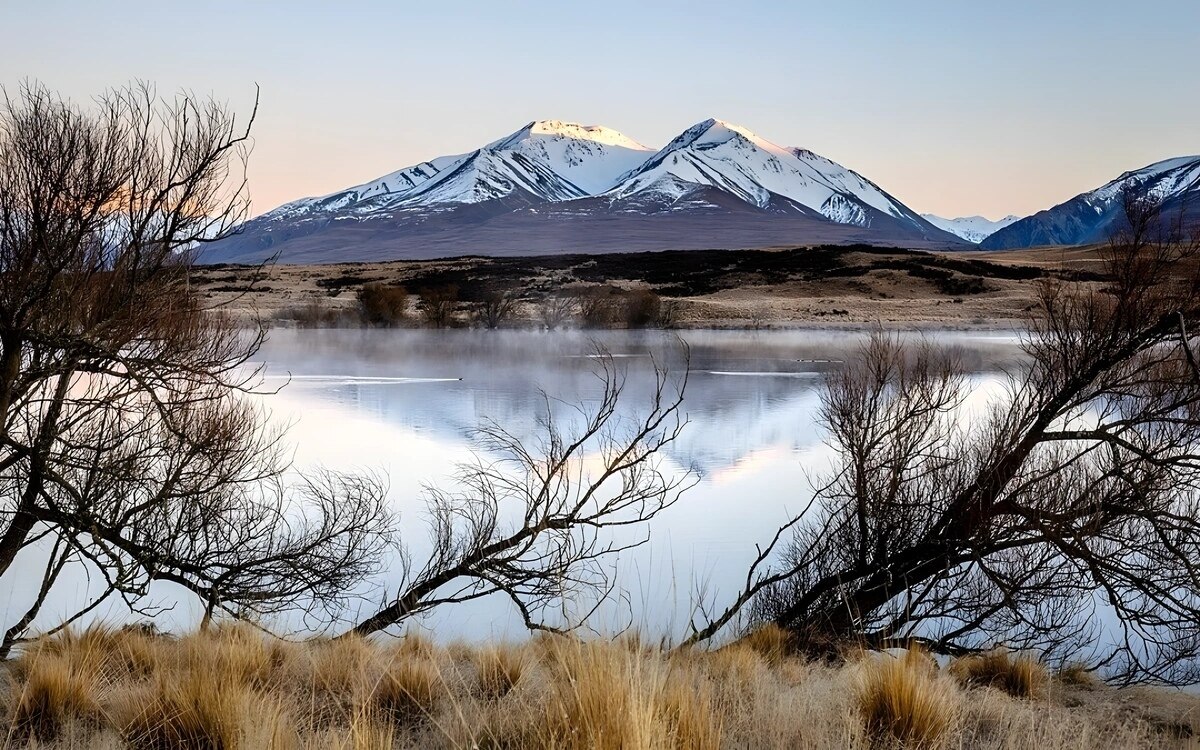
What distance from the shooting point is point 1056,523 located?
9031 millimetres

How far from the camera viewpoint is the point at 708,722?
3.38 m

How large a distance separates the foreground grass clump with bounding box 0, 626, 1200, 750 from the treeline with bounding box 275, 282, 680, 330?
4063 cm

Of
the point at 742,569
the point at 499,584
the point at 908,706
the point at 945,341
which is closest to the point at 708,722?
the point at 908,706

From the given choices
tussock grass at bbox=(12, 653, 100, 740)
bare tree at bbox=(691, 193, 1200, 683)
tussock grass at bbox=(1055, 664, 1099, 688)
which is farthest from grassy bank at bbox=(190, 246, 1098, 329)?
tussock grass at bbox=(12, 653, 100, 740)

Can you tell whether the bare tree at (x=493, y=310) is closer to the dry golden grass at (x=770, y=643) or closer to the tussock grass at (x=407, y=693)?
the dry golden grass at (x=770, y=643)

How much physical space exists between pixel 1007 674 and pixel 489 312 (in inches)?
1693

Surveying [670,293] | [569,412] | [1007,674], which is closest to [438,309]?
[670,293]

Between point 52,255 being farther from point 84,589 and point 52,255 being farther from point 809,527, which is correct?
point 809,527

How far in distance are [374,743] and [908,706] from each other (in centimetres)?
235

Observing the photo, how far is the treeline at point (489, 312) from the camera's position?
46844 mm

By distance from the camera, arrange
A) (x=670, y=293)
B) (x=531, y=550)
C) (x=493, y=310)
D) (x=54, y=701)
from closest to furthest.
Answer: (x=54, y=701)
(x=531, y=550)
(x=493, y=310)
(x=670, y=293)

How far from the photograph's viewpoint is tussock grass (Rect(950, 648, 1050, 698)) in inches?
248

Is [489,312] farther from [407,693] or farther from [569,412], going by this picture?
[407,693]

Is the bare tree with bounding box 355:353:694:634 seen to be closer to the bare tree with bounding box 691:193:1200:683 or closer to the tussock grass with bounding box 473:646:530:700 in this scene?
the bare tree with bounding box 691:193:1200:683
